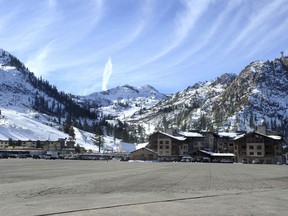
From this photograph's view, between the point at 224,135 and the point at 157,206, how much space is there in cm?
17596

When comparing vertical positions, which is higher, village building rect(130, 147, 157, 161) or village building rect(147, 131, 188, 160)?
village building rect(147, 131, 188, 160)

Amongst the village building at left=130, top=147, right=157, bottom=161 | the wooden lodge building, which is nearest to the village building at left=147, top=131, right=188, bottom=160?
the wooden lodge building

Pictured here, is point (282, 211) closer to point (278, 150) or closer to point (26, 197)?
point (26, 197)

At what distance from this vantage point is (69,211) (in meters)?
14.2

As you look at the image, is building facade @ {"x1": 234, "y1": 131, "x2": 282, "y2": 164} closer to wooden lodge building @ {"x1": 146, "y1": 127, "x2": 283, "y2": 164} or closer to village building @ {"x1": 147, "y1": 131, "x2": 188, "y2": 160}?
wooden lodge building @ {"x1": 146, "y1": 127, "x2": 283, "y2": 164}

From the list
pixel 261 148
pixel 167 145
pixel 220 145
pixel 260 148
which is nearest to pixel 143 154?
pixel 167 145

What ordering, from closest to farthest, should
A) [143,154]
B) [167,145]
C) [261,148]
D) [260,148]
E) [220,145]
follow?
[261,148] → [260,148] → [143,154] → [167,145] → [220,145]

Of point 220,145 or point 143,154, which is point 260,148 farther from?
point 143,154

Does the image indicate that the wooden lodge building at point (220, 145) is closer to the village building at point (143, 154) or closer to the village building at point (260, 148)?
the village building at point (260, 148)

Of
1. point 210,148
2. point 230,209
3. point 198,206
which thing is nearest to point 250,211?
point 230,209

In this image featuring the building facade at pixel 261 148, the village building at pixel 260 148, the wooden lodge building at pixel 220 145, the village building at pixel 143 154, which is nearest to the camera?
the village building at pixel 260 148

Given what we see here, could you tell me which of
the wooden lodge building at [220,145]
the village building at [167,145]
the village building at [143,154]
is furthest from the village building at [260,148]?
the village building at [143,154]

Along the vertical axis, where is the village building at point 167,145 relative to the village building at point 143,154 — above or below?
above

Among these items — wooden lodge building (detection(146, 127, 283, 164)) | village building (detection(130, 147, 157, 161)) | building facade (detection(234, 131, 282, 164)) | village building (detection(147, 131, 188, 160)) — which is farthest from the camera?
village building (detection(147, 131, 188, 160))
